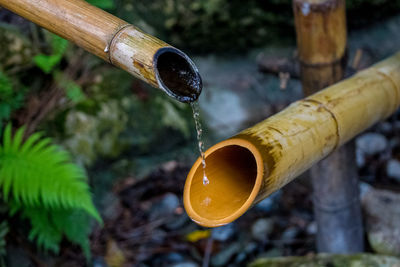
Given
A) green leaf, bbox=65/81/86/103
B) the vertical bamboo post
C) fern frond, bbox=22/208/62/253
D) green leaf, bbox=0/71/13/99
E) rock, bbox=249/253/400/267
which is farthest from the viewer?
green leaf, bbox=65/81/86/103

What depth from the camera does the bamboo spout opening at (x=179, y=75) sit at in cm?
134

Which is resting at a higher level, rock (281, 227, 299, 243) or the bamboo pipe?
the bamboo pipe

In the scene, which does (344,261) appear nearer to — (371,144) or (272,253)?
(272,253)

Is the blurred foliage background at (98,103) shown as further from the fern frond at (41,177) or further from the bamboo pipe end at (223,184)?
the bamboo pipe end at (223,184)

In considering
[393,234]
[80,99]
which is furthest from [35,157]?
[393,234]

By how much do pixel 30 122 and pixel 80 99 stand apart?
424mm

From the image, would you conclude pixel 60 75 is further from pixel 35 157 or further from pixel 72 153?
pixel 35 157

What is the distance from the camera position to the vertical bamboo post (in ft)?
6.59

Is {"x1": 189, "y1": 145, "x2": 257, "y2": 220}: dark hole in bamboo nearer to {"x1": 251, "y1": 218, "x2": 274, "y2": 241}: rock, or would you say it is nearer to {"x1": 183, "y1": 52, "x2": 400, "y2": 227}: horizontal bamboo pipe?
{"x1": 183, "y1": 52, "x2": 400, "y2": 227}: horizontal bamboo pipe

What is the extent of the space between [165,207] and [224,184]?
1.99 m

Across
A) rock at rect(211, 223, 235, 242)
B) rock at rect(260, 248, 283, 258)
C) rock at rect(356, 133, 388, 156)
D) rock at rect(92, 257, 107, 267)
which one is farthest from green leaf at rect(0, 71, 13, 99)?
rock at rect(356, 133, 388, 156)

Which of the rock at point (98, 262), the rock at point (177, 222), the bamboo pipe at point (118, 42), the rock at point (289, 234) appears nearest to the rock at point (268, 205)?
the rock at point (289, 234)

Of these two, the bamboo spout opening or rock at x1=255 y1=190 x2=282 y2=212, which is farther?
rock at x1=255 y1=190 x2=282 y2=212

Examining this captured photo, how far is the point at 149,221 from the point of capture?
11.1 feet
